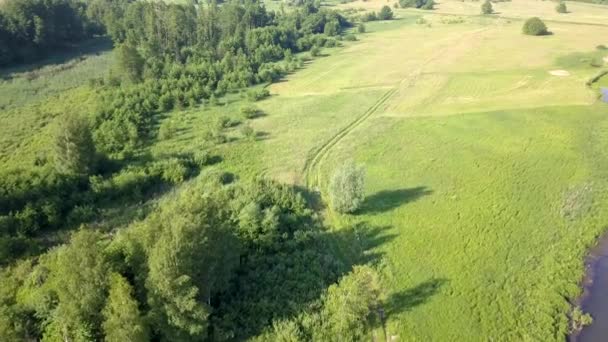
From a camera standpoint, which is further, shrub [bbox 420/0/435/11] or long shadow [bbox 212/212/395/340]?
shrub [bbox 420/0/435/11]

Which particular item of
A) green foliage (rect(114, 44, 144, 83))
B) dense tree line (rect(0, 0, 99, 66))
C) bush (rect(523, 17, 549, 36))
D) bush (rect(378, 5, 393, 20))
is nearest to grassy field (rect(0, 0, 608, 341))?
green foliage (rect(114, 44, 144, 83))

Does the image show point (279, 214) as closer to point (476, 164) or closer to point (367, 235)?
point (367, 235)

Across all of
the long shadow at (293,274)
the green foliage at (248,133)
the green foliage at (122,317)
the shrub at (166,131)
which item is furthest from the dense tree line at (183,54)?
the green foliage at (122,317)

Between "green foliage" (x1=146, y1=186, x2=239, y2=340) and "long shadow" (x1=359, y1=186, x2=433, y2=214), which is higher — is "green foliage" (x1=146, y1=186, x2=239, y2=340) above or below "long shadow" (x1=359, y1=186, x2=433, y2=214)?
above

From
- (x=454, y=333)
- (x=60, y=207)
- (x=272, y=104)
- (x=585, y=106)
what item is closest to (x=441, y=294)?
(x=454, y=333)

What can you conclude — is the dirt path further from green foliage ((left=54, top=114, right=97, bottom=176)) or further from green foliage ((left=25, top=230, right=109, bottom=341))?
green foliage ((left=25, top=230, right=109, bottom=341))

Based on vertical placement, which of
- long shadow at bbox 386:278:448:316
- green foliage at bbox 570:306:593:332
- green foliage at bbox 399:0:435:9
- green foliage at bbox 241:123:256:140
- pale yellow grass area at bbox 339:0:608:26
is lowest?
green foliage at bbox 570:306:593:332

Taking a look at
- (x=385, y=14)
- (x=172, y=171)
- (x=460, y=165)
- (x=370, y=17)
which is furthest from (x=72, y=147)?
(x=385, y=14)
